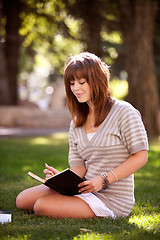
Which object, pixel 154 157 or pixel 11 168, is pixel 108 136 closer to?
pixel 11 168

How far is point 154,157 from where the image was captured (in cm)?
862

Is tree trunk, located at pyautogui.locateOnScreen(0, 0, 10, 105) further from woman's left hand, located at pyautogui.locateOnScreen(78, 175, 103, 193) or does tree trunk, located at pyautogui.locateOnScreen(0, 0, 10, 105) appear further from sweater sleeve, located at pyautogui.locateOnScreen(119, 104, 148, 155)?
woman's left hand, located at pyautogui.locateOnScreen(78, 175, 103, 193)

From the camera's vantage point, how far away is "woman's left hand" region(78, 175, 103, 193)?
11.0ft

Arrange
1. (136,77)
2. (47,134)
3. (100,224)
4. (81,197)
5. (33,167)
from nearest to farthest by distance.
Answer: (100,224)
(81,197)
(33,167)
(136,77)
(47,134)

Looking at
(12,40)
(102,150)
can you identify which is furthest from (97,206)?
(12,40)

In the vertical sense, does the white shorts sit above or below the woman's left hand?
below

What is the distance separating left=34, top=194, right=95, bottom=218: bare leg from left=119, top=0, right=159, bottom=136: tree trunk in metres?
9.22

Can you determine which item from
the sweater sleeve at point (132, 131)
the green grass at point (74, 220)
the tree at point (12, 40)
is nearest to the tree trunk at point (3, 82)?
the tree at point (12, 40)

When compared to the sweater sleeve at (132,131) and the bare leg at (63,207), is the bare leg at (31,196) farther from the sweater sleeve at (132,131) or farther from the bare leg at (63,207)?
the sweater sleeve at (132,131)

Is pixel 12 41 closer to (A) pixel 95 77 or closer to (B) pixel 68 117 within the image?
(B) pixel 68 117

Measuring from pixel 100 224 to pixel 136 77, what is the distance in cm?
949

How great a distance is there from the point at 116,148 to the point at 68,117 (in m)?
13.6

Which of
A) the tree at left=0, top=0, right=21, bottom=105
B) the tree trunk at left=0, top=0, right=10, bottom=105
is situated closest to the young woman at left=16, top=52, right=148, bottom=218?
the tree trunk at left=0, top=0, right=10, bottom=105

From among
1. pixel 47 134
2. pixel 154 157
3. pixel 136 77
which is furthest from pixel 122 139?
pixel 47 134
